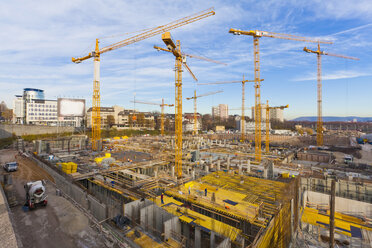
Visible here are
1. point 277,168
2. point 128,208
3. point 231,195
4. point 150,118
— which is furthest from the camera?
point 150,118

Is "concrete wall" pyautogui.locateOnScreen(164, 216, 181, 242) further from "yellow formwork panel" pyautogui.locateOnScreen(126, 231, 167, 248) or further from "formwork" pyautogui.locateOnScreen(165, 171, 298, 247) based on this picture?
"formwork" pyautogui.locateOnScreen(165, 171, 298, 247)

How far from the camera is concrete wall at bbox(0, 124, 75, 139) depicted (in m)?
42.8

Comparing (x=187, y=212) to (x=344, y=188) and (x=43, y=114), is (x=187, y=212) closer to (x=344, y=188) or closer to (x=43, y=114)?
(x=344, y=188)

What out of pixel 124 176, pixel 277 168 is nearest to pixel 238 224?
pixel 124 176

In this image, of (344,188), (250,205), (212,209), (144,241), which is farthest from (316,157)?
(144,241)

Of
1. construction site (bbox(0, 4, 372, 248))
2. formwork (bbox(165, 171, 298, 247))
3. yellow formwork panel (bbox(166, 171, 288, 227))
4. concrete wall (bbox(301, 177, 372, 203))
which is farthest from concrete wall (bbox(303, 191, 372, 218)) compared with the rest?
formwork (bbox(165, 171, 298, 247))

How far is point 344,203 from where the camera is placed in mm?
14492

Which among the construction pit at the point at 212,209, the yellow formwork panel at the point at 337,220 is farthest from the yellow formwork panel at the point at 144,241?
the yellow formwork panel at the point at 337,220

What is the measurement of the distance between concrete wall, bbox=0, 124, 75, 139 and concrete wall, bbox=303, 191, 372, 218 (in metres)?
55.9

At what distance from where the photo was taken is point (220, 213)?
35.9ft

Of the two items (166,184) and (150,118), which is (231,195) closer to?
(166,184)

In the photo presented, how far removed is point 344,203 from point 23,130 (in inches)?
2393

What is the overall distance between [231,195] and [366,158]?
3295 centimetres

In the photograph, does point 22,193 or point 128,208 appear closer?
point 128,208
